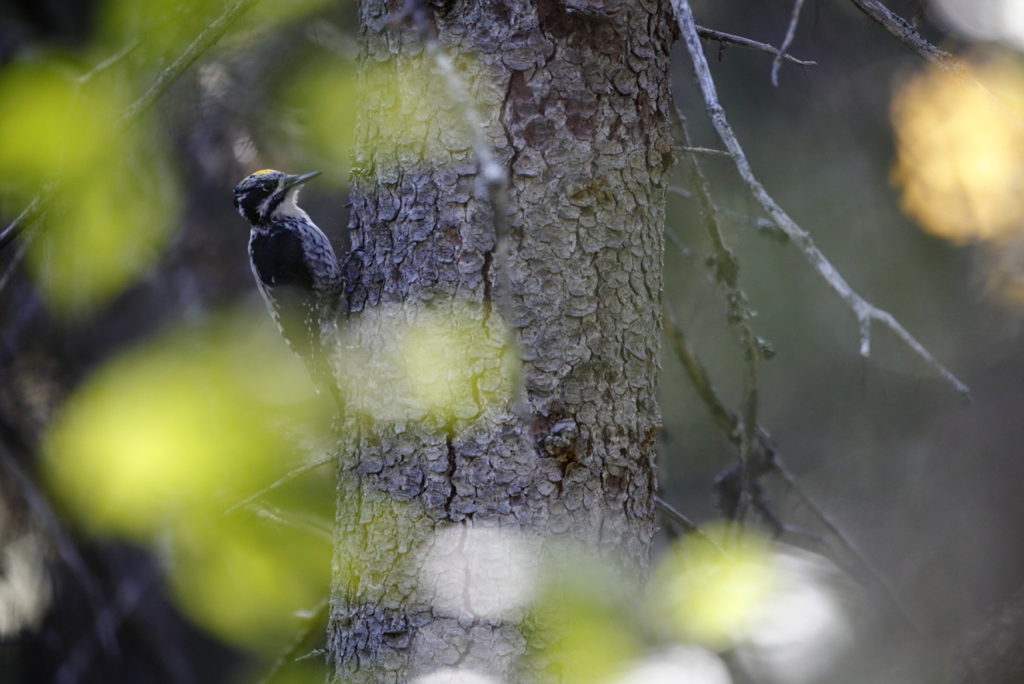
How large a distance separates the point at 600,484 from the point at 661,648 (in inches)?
16.8

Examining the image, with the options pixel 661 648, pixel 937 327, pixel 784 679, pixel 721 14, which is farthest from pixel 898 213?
pixel 661 648

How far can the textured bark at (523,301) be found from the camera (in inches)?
61.2

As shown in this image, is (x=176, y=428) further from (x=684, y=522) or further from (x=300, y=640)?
(x=684, y=522)

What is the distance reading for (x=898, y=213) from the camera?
443cm

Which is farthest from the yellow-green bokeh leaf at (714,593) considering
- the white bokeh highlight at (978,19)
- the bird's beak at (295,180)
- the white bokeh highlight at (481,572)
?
the white bokeh highlight at (978,19)

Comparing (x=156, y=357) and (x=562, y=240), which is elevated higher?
(x=562, y=240)

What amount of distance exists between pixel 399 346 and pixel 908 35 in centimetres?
101

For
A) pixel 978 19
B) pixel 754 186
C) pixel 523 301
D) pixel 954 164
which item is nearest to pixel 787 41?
pixel 754 186

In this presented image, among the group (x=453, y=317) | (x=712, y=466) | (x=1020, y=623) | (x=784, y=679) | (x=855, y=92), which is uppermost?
(x=453, y=317)

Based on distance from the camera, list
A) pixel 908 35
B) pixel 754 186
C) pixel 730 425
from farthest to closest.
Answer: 1. pixel 730 425
2. pixel 908 35
3. pixel 754 186

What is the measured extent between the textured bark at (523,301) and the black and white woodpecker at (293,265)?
53cm

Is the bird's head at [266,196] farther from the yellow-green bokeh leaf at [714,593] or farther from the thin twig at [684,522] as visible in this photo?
the yellow-green bokeh leaf at [714,593]

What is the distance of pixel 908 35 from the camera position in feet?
4.91

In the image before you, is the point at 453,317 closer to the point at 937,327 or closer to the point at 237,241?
the point at 237,241
